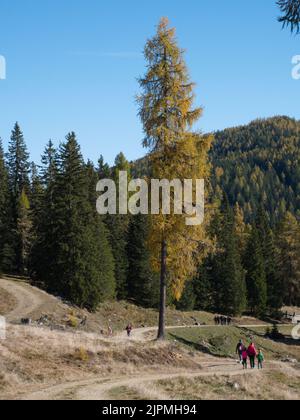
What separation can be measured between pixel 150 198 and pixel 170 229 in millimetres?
1979

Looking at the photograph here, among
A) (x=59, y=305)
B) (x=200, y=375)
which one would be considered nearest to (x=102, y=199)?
(x=59, y=305)

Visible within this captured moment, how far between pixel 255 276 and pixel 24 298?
45.6 meters

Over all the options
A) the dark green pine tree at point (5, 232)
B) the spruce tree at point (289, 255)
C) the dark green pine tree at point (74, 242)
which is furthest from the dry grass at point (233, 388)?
the spruce tree at point (289, 255)

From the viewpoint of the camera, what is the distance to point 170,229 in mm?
25188

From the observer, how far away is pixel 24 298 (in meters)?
41.4

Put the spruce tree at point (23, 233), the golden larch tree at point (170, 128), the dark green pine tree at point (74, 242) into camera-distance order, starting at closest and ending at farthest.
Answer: the golden larch tree at point (170, 128) → the dark green pine tree at point (74, 242) → the spruce tree at point (23, 233)

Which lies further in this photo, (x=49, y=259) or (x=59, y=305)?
(x=49, y=259)

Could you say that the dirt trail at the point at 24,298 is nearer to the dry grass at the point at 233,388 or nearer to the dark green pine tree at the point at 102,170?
the dry grass at the point at 233,388

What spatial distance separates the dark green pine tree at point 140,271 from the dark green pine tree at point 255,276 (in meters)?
20.9

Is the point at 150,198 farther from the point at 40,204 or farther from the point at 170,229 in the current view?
the point at 40,204

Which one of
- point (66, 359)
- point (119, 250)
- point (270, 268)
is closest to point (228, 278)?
point (270, 268)

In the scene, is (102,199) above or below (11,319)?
above

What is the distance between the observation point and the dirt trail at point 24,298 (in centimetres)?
3562

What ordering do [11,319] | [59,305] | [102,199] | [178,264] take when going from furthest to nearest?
[102,199]
[59,305]
[11,319]
[178,264]
